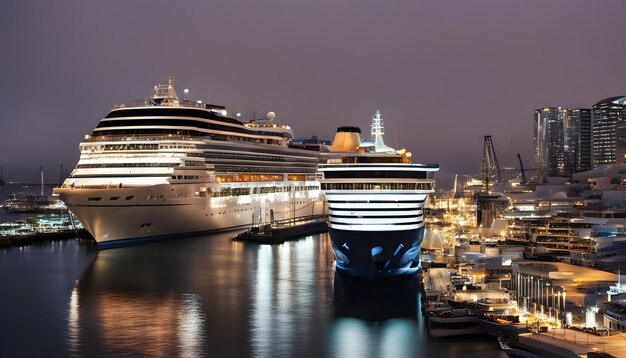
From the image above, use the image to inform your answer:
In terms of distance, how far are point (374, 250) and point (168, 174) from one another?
1766cm

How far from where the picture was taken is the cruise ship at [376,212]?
2761 cm

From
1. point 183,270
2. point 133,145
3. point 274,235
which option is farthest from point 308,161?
A: point 183,270

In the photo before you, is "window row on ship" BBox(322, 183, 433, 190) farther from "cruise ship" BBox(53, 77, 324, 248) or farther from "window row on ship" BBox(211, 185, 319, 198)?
"window row on ship" BBox(211, 185, 319, 198)

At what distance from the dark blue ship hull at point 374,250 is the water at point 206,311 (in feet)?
1.90

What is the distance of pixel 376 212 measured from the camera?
2772 centimetres

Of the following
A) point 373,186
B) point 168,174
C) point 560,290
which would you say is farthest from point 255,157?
point 560,290

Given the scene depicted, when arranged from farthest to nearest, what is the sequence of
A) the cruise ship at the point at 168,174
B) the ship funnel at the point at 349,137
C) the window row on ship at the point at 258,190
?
the ship funnel at the point at 349,137 → the window row on ship at the point at 258,190 → the cruise ship at the point at 168,174

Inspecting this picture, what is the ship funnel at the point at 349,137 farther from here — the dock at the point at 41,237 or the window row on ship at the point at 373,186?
the window row on ship at the point at 373,186

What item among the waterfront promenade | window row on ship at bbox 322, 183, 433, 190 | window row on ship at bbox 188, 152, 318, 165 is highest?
window row on ship at bbox 188, 152, 318, 165

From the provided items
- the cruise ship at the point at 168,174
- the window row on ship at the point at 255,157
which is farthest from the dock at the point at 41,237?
the window row on ship at the point at 255,157

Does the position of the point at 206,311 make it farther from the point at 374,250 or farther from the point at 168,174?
the point at 168,174

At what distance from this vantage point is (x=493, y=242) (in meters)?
41.1

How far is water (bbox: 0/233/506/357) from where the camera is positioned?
19.9 metres

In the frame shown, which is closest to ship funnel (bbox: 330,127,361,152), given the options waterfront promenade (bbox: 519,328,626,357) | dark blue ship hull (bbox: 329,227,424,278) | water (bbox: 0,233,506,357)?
water (bbox: 0,233,506,357)
